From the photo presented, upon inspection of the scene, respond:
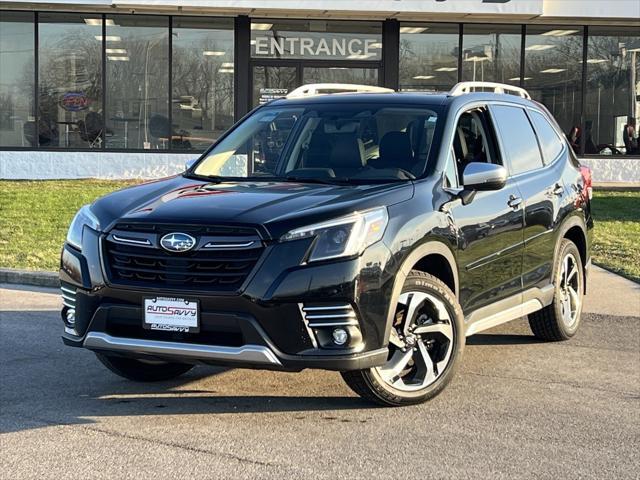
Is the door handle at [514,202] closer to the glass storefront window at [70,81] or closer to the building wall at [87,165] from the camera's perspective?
the building wall at [87,165]

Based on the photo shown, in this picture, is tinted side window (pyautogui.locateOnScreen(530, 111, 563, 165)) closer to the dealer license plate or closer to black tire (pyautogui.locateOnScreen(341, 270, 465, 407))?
black tire (pyautogui.locateOnScreen(341, 270, 465, 407))

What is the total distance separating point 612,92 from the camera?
70.2 feet

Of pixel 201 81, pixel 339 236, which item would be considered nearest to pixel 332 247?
pixel 339 236

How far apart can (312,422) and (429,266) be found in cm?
120

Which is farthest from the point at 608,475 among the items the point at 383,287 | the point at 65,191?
the point at 65,191

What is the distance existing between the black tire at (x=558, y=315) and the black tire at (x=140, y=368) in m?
2.92

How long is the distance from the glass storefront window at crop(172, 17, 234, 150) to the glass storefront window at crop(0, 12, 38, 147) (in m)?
3.07

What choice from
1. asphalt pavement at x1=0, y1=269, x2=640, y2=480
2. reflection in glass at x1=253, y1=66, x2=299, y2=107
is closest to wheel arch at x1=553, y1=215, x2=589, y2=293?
asphalt pavement at x1=0, y1=269, x2=640, y2=480

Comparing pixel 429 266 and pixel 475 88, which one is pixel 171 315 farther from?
pixel 475 88

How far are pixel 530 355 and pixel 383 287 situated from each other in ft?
8.05

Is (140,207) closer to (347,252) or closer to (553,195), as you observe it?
(347,252)

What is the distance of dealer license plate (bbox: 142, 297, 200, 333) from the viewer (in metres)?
4.81

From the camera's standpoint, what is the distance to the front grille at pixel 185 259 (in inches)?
189

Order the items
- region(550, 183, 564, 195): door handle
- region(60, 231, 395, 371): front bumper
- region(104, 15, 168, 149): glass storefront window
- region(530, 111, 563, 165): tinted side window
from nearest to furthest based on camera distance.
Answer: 1. region(60, 231, 395, 371): front bumper
2. region(550, 183, 564, 195): door handle
3. region(530, 111, 563, 165): tinted side window
4. region(104, 15, 168, 149): glass storefront window
